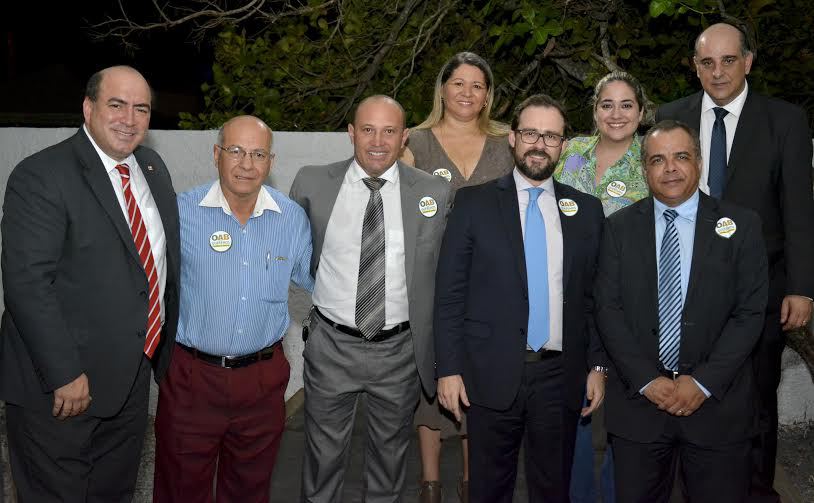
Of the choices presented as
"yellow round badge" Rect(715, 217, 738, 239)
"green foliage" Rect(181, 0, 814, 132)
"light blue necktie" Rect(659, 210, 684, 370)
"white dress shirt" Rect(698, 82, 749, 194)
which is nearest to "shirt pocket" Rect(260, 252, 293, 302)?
"light blue necktie" Rect(659, 210, 684, 370)

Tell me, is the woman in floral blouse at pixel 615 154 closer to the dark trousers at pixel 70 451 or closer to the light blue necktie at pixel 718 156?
the light blue necktie at pixel 718 156

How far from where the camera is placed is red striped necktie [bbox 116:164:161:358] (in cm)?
299

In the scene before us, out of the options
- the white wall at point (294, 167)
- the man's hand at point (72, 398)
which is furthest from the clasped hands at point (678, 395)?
the white wall at point (294, 167)

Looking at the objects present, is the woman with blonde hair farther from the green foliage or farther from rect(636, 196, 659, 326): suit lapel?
the green foliage

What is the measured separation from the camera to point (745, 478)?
115 inches

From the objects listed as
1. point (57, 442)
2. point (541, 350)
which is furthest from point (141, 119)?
point (541, 350)

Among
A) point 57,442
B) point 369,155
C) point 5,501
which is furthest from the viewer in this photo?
point 5,501

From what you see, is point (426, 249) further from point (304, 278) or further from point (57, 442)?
point (57, 442)

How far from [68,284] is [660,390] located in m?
2.19

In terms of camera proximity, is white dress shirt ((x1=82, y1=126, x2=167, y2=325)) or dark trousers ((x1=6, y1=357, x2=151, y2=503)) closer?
dark trousers ((x1=6, y1=357, x2=151, y2=503))

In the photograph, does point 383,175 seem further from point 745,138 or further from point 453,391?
point 745,138

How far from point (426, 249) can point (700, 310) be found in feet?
3.65

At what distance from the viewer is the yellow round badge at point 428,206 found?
11.0 ft

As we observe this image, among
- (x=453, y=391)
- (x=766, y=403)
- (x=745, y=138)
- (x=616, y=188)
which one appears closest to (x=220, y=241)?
(x=453, y=391)
